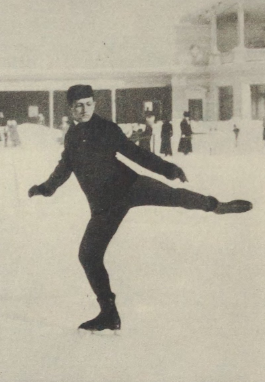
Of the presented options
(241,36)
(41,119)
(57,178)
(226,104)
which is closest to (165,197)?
(57,178)

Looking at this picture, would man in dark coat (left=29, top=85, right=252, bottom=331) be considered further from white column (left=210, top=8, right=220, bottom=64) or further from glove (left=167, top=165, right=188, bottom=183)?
white column (left=210, top=8, right=220, bottom=64)

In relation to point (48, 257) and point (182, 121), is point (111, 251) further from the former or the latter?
point (182, 121)

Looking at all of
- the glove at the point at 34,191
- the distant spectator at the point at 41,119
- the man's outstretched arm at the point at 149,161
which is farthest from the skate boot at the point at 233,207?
the distant spectator at the point at 41,119

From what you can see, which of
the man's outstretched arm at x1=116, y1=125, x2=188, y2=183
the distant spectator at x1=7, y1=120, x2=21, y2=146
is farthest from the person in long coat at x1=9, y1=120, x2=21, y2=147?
the man's outstretched arm at x1=116, y1=125, x2=188, y2=183

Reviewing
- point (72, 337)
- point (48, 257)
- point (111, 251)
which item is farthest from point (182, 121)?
point (72, 337)

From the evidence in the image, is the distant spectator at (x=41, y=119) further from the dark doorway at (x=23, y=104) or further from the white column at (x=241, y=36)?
the white column at (x=241, y=36)

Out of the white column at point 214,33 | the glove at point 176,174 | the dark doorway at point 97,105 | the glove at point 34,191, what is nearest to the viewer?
the glove at point 176,174
